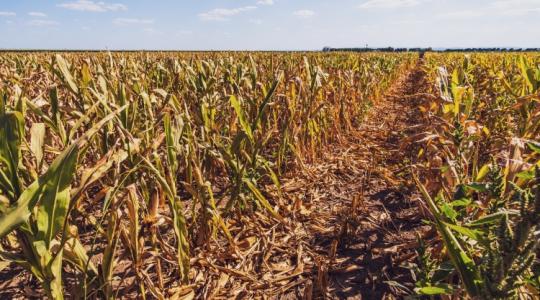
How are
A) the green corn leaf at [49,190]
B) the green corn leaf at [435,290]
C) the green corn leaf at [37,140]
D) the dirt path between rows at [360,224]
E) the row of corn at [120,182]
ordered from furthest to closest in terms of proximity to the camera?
the dirt path between rows at [360,224]
the green corn leaf at [37,140]
the row of corn at [120,182]
the green corn leaf at [435,290]
the green corn leaf at [49,190]

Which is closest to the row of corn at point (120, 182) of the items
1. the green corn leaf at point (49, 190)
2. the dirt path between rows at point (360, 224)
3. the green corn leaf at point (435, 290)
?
the green corn leaf at point (49, 190)

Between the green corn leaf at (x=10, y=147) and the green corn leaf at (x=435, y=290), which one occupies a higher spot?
the green corn leaf at (x=10, y=147)

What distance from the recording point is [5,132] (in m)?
1.22

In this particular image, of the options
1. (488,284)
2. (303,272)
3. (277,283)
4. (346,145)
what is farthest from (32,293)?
(346,145)

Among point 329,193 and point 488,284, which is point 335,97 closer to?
point 329,193

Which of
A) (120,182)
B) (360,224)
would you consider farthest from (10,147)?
(360,224)

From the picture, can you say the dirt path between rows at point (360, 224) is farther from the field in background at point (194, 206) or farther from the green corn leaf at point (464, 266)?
the green corn leaf at point (464, 266)

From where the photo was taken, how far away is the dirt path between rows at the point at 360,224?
192cm

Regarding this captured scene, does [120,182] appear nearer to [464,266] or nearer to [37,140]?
[37,140]

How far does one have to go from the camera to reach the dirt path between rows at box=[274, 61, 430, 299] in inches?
75.8

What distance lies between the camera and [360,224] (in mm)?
2521

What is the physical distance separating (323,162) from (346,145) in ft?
2.68

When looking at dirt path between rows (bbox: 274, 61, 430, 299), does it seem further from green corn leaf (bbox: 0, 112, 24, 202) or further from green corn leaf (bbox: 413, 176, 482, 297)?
green corn leaf (bbox: 0, 112, 24, 202)

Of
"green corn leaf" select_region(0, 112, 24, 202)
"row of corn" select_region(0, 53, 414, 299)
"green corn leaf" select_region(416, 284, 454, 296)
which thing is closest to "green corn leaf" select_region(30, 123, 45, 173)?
"row of corn" select_region(0, 53, 414, 299)
